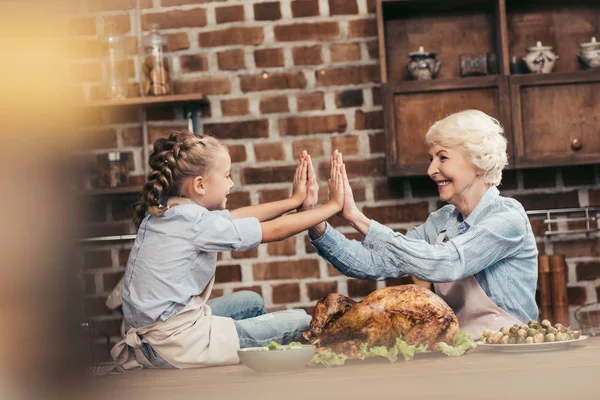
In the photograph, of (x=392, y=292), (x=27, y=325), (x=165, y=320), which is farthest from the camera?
(x=165, y=320)

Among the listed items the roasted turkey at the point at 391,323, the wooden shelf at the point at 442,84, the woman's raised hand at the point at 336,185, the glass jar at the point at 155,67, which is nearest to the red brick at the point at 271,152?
the glass jar at the point at 155,67

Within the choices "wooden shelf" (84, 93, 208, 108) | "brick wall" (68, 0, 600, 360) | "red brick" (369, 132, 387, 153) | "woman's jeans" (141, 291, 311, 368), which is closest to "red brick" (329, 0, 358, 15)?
"brick wall" (68, 0, 600, 360)

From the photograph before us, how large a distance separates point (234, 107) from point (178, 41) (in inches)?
14.1

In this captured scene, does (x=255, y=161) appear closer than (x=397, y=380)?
No

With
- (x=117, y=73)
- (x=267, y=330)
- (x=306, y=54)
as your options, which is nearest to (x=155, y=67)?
(x=117, y=73)

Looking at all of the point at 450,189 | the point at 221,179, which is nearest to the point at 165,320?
the point at 221,179

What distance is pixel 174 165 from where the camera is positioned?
196 centimetres

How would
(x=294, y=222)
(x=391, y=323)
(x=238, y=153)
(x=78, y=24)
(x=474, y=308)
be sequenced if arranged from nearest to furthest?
(x=78, y=24), (x=391, y=323), (x=294, y=222), (x=474, y=308), (x=238, y=153)

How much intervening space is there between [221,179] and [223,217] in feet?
0.74

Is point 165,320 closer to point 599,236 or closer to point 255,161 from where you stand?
point 255,161

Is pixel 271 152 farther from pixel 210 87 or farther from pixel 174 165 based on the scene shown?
pixel 174 165

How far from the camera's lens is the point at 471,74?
3064 millimetres

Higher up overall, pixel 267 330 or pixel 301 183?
pixel 301 183

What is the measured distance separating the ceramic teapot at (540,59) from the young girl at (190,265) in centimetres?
132
